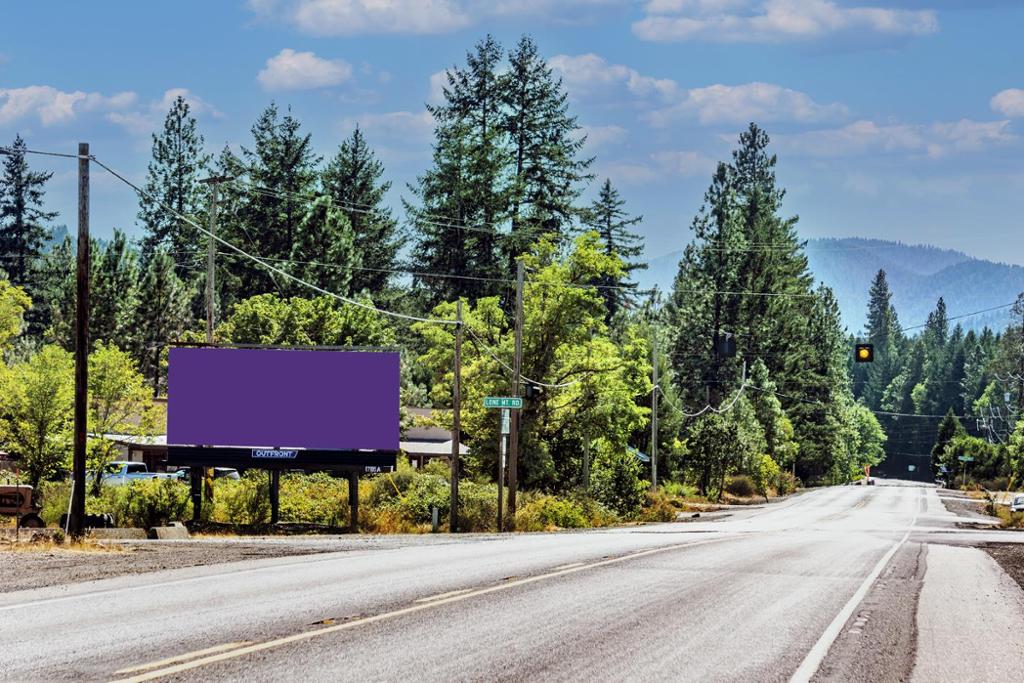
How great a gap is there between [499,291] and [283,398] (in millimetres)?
49984

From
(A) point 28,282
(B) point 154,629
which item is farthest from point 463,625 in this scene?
(A) point 28,282

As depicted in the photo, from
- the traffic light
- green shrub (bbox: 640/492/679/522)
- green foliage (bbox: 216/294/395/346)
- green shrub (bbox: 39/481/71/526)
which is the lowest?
green shrub (bbox: 640/492/679/522)

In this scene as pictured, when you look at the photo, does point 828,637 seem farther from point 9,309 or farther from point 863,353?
point 9,309

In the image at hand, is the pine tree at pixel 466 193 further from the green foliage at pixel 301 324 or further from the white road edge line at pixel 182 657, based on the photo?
the white road edge line at pixel 182 657

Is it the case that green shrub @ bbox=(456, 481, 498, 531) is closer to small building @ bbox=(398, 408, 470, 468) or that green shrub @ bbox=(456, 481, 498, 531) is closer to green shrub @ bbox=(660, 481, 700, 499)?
small building @ bbox=(398, 408, 470, 468)

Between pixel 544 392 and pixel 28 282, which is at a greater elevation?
pixel 28 282

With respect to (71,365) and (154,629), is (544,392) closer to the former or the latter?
(71,365)

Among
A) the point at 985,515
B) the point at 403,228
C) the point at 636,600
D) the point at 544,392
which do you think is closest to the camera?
the point at 636,600

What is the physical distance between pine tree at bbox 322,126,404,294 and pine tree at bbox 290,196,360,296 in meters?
7.08

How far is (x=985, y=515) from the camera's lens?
6419cm

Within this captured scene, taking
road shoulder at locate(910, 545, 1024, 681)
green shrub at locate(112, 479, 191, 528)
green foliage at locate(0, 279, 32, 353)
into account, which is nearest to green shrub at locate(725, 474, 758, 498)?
green foliage at locate(0, 279, 32, 353)

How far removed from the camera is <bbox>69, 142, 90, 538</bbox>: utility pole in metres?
25.8

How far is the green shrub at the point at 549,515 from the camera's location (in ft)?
141

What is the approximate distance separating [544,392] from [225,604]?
38.8 meters
